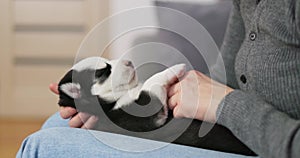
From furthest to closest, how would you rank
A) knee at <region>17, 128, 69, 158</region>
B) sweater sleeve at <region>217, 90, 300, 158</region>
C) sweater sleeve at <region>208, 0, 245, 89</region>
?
sweater sleeve at <region>208, 0, 245, 89</region> < knee at <region>17, 128, 69, 158</region> < sweater sleeve at <region>217, 90, 300, 158</region>

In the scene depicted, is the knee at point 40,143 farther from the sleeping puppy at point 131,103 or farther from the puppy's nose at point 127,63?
the puppy's nose at point 127,63

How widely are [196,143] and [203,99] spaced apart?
89mm

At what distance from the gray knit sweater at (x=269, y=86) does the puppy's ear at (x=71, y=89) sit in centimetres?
29

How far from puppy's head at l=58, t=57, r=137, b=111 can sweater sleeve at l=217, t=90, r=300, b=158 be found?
0.22 metres

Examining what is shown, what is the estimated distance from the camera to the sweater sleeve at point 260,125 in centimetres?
72

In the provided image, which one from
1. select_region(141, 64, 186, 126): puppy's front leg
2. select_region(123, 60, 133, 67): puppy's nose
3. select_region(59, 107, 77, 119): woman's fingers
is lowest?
select_region(59, 107, 77, 119): woman's fingers

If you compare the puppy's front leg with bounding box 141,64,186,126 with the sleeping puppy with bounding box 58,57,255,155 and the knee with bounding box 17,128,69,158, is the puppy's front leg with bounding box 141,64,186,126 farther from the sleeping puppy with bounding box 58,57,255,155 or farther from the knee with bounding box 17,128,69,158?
the knee with bounding box 17,128,69,158

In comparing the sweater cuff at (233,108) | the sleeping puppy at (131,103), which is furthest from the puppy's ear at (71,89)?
the sweater cuff at (233,108)

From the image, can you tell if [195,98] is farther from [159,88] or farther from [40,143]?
[40,143]

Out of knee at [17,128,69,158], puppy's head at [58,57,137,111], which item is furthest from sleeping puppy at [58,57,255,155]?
knee at [17,128,69,158]

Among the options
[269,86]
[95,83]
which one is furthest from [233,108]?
[95,83]

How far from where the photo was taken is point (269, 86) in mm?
878

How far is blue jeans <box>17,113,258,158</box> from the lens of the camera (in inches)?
32.1

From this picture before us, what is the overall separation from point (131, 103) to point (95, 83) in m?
0.09
